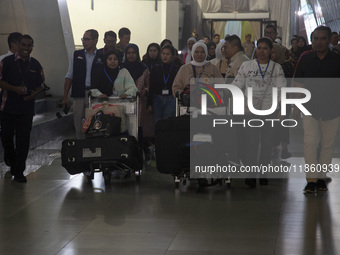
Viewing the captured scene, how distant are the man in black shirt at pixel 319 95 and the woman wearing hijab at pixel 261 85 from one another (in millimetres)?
423

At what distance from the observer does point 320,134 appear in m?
7.53

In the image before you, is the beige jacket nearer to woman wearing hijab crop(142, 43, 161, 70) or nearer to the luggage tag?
the luggage tag

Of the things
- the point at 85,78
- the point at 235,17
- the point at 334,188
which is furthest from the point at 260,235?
the point at 235,17

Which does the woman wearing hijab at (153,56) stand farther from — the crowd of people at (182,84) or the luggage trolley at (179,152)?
the luggage trolley at (179,152)

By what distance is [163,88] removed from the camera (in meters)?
9.87

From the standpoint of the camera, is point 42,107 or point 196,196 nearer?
point 196,196

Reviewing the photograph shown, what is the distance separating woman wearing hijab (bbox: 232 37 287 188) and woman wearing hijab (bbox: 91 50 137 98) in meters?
1.55

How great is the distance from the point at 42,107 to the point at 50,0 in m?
2.75

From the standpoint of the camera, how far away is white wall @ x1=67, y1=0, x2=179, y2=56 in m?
24.2

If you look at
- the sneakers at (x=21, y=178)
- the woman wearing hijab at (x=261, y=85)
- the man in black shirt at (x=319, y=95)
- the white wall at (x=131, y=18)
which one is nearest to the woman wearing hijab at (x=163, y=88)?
the woman wearing hijab at (x=261, y=85)

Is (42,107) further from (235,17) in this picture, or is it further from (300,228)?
(235,17)

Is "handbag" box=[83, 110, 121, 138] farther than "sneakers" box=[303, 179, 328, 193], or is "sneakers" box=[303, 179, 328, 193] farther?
"handbag" box=[83, 110, 121, 138]

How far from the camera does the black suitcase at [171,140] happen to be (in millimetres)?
7723

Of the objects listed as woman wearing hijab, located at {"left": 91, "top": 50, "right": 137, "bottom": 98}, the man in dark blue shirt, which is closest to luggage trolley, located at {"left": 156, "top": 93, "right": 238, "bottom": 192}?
woman wearing hijab, located at {"left": 91, "top": 50, "right": 137, "bottom": 98}
